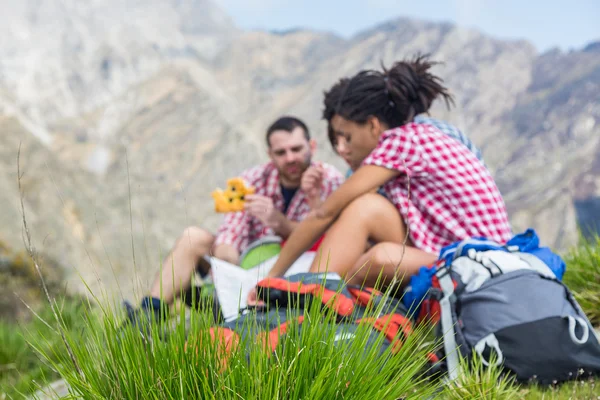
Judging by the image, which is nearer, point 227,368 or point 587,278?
point 227,368

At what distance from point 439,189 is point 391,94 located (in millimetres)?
688

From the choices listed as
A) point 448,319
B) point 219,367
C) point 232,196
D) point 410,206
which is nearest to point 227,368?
point 219,367

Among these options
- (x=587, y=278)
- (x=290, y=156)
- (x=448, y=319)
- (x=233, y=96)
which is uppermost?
(x=233, y=96)

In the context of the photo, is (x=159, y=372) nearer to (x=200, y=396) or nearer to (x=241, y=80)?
(x=200, y=396)

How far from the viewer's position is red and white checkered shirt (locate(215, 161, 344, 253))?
416cm

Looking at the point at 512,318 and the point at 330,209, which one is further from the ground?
the point at 330,209

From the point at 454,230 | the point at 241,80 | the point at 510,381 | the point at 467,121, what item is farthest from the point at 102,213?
the point at 241,80

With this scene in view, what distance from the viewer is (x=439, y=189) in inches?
121

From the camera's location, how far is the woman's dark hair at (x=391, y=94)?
10.9 feet

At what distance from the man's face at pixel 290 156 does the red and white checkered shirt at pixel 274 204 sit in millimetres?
89

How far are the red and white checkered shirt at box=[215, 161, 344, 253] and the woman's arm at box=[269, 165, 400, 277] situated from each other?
946 mm

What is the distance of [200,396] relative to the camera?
4.36 feet

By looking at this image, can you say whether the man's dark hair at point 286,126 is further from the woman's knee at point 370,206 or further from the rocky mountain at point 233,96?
the rocky mountain at point 233,96

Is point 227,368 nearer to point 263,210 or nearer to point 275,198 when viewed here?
point 263,210
